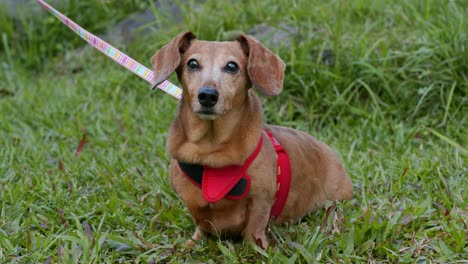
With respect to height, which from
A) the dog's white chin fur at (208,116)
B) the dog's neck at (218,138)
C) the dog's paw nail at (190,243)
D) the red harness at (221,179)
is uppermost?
the dog's white chin fur at (208,116)

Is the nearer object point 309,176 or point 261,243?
point 261,243

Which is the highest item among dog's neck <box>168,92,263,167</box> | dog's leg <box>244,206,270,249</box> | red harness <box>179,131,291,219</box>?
dog's neck <box>168,92,263,167</box>

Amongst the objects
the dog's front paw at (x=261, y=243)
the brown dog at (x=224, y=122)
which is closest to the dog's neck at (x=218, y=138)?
the brown dog at (x=224, y=122)

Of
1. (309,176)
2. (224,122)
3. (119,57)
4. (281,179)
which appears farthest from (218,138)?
(119,57)

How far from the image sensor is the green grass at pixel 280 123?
10.9 ft

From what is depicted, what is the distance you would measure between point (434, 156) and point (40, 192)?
2433 mm

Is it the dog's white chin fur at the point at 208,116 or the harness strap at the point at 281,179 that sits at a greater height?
the dog's white chin fur at the point at 208,116

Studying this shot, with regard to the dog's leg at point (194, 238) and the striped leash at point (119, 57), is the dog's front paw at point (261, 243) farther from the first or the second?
the striped leash at point (119, 57)

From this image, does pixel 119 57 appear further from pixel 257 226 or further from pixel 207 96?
pixel 257 226

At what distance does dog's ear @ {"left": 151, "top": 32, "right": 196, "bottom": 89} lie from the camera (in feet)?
10.0

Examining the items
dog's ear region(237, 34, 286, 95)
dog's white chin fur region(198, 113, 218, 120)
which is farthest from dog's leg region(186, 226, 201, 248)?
dog's ear region(237, 34, 286, 95)

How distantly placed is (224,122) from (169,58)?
36 centimetres

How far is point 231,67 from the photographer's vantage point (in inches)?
119

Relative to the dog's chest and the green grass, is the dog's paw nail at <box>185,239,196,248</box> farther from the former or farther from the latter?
the dog's chest
